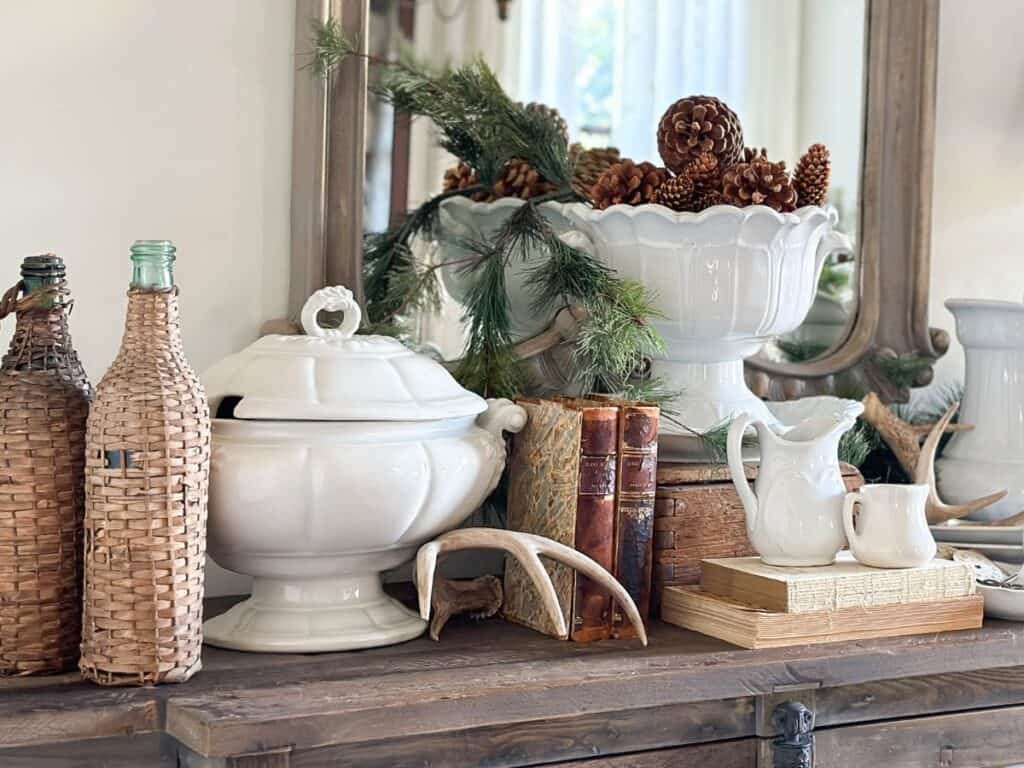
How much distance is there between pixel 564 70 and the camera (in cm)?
133

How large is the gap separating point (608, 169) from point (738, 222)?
139 millimetres

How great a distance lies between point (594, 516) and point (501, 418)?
11 centimetres

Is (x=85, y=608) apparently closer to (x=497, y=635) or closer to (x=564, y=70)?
(x=497, y=635)

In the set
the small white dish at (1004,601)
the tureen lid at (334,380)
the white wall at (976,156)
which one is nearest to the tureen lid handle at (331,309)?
the tureen lid at (334,380)

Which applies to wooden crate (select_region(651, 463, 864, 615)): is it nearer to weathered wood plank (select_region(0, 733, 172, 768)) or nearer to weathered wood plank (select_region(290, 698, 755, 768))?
weathered wood plank (select_region(290, 698, 755, 768))

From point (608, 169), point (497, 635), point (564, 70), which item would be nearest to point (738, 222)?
point (608, 169)

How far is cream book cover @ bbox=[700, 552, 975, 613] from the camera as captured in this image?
3.38ft

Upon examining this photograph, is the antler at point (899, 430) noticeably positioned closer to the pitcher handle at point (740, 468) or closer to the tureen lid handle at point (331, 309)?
the pitcher handle at point (740, 468)

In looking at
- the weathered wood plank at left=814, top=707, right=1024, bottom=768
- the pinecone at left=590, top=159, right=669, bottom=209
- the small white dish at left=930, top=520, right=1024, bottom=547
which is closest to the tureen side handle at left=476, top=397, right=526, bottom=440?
the pinecone at left=590, top=159, right=669, bottom=209

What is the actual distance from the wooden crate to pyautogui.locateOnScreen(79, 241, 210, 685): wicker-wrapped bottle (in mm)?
417

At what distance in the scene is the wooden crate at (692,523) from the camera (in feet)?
3.68

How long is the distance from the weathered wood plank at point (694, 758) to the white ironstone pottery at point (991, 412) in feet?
1.72

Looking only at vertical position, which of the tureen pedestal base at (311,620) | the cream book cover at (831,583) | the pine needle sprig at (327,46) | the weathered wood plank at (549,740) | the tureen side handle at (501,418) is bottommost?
the weathered wood plank at (549,740)

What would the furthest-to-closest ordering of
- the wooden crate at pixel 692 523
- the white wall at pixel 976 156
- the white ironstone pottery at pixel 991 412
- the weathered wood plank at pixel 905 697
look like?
the white wall at pixel 976 156
the white ironstone pottery at pixel 991 412
the wooden crate at pixel 692 523
the weathered wood plank at pixel 905 697
